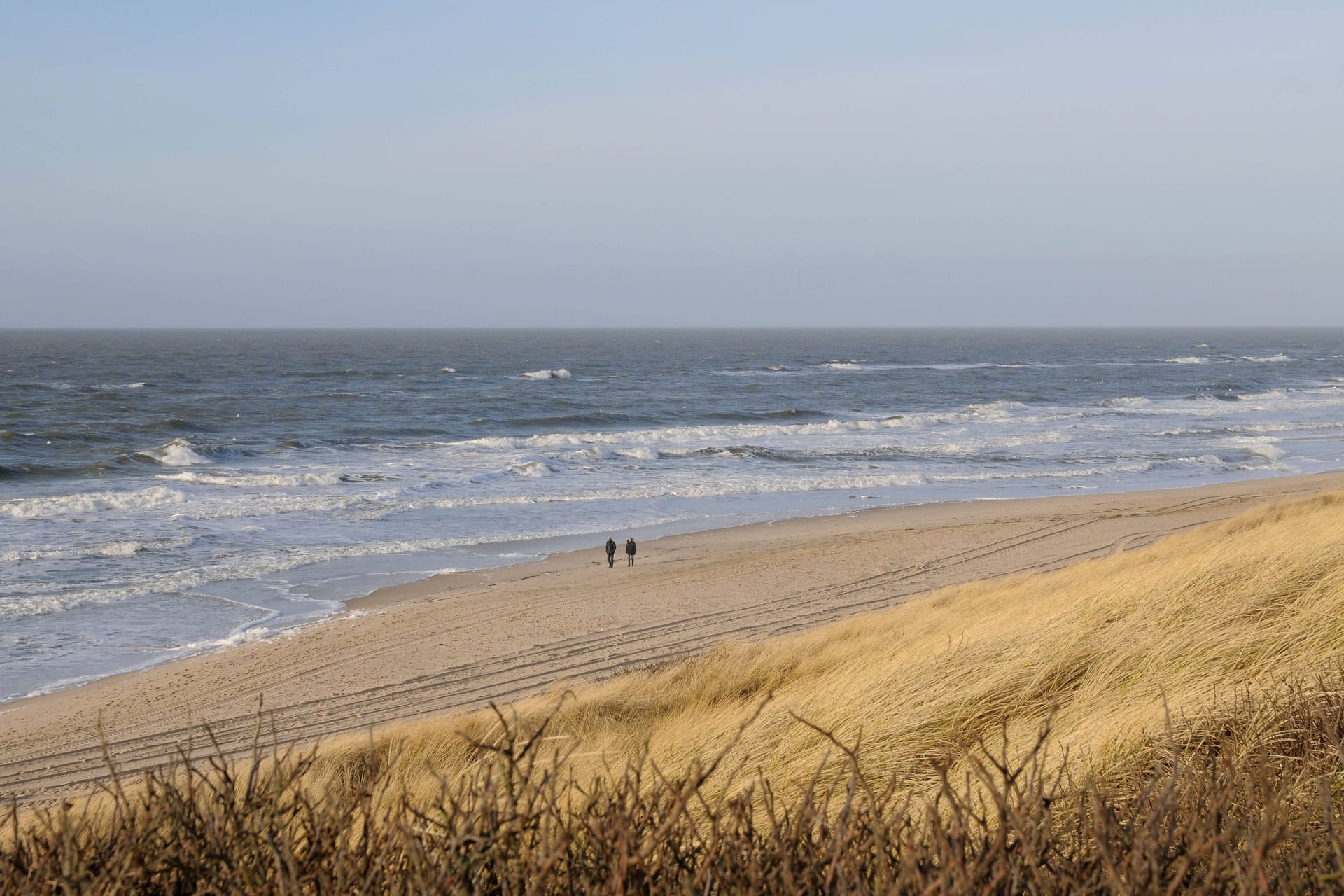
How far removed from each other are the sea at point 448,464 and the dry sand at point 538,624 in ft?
3.98

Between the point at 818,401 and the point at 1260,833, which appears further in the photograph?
the point at 818,401

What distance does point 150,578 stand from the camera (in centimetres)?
1761

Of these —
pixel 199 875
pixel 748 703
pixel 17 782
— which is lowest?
pixel 17 782

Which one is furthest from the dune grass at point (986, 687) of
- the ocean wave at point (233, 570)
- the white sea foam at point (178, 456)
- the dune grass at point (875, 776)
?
the white sea foam at point (178, 456)

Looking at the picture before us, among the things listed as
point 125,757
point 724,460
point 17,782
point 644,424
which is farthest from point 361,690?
point 644,424

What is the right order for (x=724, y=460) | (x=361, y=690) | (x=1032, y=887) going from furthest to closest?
(x=724, y=460)
(x=361, y=690)
(x=1032, y=887)

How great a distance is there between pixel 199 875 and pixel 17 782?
341 inches

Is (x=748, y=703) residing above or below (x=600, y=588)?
above

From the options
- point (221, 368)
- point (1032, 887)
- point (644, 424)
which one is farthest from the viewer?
point (221, 368)

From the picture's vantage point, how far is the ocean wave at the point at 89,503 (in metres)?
23.8

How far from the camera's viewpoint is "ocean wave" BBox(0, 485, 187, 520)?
2381 cm

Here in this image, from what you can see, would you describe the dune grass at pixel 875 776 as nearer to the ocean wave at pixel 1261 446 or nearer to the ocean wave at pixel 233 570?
the ocean wave at pixel 233 570

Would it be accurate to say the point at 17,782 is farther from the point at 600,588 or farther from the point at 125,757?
the point at 600,588

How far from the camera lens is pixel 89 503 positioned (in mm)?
24875
